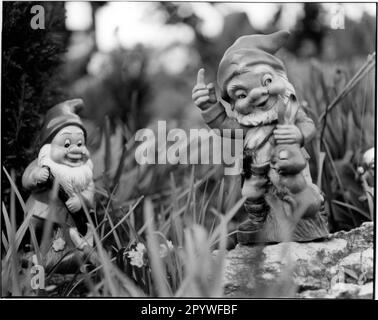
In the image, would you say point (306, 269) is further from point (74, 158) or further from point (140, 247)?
point (74, 158)

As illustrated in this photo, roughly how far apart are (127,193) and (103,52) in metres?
0.33

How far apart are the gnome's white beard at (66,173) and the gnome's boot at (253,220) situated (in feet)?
1.15

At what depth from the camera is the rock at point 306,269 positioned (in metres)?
1.46

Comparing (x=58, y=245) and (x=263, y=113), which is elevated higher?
(x=263, y=113)

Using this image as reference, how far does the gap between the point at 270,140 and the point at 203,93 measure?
17 centimetres

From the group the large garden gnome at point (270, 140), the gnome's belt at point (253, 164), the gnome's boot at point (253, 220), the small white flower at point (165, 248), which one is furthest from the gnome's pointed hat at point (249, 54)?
the small white flower at point (165, 248)

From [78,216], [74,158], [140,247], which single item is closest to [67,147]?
[74,158]

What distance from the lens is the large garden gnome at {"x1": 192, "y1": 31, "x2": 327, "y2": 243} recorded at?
1.45 metres

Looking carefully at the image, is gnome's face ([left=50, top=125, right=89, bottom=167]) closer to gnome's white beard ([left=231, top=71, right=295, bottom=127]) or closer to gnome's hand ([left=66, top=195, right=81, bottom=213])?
gnome's hand ([left=66, top=195, right=81, bottom=213])

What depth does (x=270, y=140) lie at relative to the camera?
4.80 ft

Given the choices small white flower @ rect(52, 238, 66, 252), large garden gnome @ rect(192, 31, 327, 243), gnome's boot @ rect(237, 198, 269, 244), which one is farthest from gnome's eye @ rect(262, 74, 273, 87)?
small white flower @ rect(52, 238, 66, 252)

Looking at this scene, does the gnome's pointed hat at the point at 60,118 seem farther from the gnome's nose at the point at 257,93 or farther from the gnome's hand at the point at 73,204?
the gnome's nose at the point at 257,93

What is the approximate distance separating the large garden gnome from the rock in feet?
0.10
